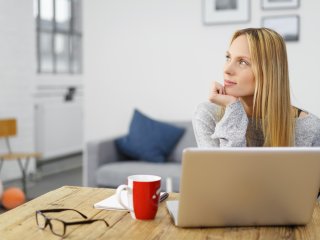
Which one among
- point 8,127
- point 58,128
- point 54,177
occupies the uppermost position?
point 8,127

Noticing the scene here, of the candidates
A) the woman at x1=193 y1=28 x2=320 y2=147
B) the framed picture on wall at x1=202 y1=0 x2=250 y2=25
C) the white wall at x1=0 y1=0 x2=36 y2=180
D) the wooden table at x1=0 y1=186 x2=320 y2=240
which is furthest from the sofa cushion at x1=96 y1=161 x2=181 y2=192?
the wooden table at x1=0 y1=186 x2=320 y2=240

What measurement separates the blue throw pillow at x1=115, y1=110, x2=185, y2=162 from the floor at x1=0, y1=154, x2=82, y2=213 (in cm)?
109

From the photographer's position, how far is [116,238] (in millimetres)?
1073

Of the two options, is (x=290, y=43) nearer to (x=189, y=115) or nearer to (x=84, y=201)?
(x=189, y=115)

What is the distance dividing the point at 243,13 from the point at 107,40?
1.16m

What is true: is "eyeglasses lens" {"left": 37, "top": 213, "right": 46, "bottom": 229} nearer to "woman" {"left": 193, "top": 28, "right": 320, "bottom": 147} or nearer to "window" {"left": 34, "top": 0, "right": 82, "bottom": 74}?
"woman" {"left": 193, "top": 28, "right": 320, "bottom": 147}

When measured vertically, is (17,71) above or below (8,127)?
above

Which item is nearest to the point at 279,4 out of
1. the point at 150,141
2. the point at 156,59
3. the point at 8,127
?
the point at 156,59

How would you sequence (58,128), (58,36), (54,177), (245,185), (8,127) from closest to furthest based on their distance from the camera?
1. (245,185)
2. (8,127)
3. (54,177)
4. (58,128)
5. (58,36)

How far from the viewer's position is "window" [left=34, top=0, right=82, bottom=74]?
6.07m

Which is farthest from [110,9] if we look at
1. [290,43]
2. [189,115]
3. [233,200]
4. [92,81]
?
[233,200]

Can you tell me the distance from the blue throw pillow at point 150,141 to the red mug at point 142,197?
2.39 meters

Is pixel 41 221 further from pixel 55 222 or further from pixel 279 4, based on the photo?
pixel 279 4

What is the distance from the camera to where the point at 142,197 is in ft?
3.92
